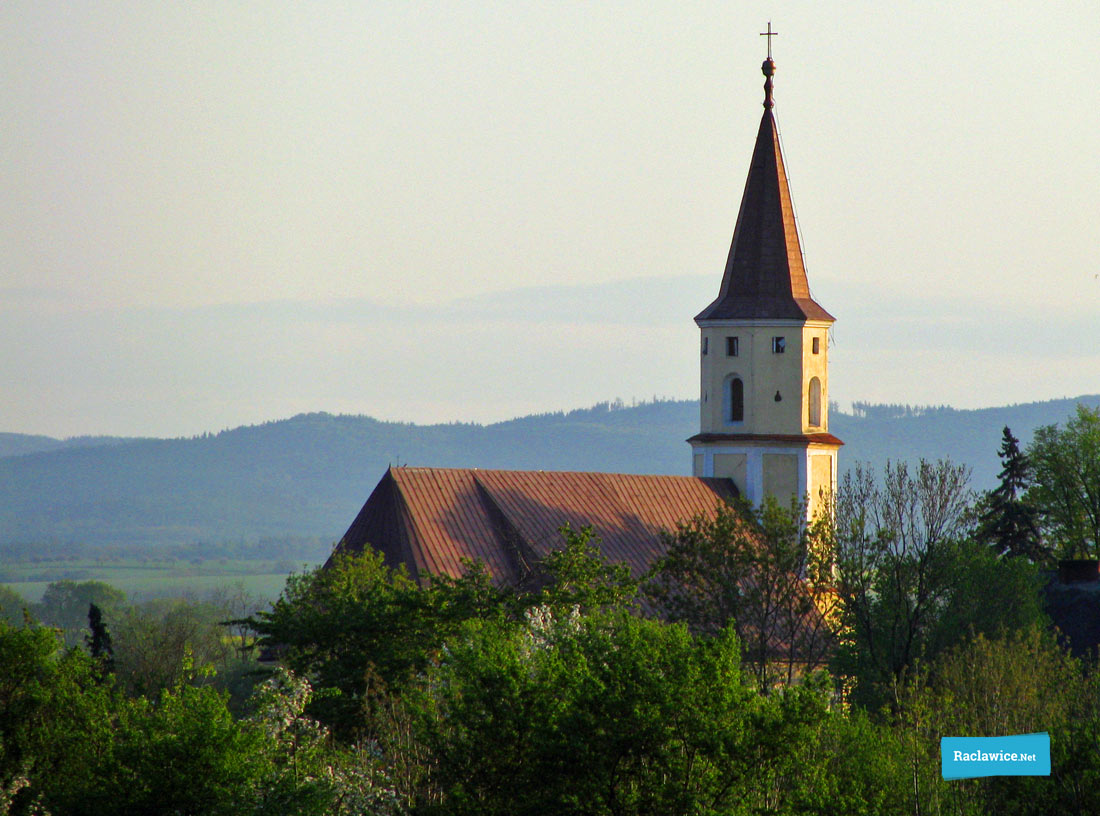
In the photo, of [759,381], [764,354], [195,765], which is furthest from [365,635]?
[764,354]

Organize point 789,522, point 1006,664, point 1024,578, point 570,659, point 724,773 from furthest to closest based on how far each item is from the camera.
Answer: point 1024,578 → point 789,522 → point 1006,664 → point 570,659 → point 724,773

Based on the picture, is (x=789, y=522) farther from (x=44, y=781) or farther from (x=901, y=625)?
(x=44, y=781)

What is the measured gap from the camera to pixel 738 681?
69.9 feet

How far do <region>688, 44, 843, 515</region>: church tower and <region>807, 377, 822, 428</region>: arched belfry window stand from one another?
1.47 ft

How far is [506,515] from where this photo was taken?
1764 inches

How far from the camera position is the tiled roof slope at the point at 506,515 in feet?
140

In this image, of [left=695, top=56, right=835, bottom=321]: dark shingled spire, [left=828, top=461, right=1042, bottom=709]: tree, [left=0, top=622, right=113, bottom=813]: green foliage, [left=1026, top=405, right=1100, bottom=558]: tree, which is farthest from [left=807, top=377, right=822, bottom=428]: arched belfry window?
[left=0, top=622, right=113, bottom=813]: green foliage

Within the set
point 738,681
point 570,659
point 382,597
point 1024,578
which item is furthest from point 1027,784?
point 1024,578

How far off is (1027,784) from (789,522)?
1538cm

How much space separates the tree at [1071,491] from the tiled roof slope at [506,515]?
1812cm

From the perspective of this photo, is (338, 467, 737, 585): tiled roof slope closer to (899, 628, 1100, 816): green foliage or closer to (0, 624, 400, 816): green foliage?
(899, 628, 1100, 816): green foliage

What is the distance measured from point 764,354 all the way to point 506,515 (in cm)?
1172

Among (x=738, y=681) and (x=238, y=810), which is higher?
(x=738, y=681)

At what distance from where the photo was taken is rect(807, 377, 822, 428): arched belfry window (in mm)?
54000
